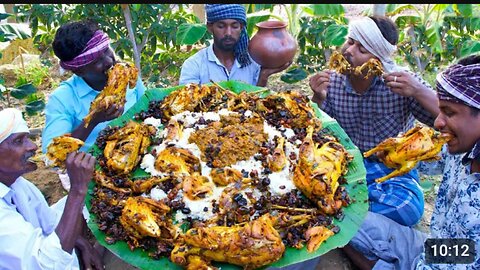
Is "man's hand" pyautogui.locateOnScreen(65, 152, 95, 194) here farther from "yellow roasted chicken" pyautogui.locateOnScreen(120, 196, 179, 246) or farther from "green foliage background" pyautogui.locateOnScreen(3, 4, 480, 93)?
"green foliage background" pyautogui.locateOnScreen(3, 4, 480, 93)

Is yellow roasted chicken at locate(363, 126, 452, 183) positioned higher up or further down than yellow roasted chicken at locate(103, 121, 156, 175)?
higher up

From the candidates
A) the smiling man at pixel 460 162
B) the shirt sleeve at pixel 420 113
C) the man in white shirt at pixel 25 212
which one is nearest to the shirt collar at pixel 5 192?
the man in white shirt at pixel 25 212

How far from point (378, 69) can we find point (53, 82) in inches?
243

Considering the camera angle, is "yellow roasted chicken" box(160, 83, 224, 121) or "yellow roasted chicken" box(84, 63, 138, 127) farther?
"yellow roasted chicken" box(160, 83, 224, 121)

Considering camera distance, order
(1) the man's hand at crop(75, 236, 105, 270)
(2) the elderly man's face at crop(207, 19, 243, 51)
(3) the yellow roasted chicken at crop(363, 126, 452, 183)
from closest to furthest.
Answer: (3) the yellow roasted chicken at crop(363, 126, 452, 183)
(1) the man's hand at crop(75, 236, 105, 270)
(2) the elderly man's face at crop(207, 19, 243, 51)

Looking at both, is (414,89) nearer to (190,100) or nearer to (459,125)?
(459,125)

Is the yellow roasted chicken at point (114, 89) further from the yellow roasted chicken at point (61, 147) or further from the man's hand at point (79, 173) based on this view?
the man's hand at point (79, 173)

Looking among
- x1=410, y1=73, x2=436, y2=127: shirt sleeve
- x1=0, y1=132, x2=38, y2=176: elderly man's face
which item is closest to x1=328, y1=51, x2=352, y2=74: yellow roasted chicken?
x1=410, y1=73, x2=436, y2=127: shirt sleeve

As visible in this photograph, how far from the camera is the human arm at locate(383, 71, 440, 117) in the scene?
3.76m

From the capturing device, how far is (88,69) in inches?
159

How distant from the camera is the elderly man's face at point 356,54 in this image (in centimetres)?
404

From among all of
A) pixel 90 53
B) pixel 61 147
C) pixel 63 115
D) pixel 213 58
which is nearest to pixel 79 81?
pixel 63 115

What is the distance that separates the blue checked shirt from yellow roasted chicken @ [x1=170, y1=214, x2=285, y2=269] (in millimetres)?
1996
